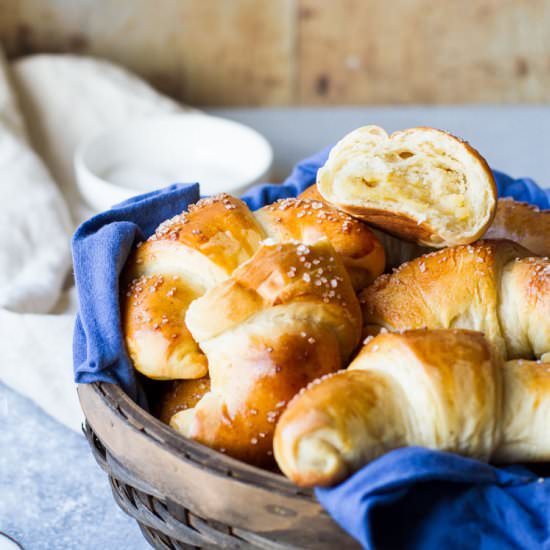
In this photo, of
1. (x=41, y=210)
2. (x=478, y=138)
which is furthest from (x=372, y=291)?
(x=478, y=138)

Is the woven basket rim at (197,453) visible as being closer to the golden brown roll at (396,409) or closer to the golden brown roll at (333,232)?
the golden brown roll at (396,409)

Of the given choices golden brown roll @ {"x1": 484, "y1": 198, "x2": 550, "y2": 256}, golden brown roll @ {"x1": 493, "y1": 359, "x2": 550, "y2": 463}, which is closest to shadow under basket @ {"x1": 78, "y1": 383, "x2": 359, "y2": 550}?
A: golden brown roll @ {"x1": 493, "y1": 359, "x2": 550, "y2": 463}

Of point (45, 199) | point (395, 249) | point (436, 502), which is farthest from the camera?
point (45, 199)

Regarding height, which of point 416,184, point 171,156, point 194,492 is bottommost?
point 171,156

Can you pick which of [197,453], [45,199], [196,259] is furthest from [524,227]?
[45,199]

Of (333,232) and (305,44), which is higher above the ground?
(333,232)

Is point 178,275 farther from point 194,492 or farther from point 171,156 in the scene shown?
point 171,156

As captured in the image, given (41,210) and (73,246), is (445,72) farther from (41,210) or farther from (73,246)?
(73,246)
